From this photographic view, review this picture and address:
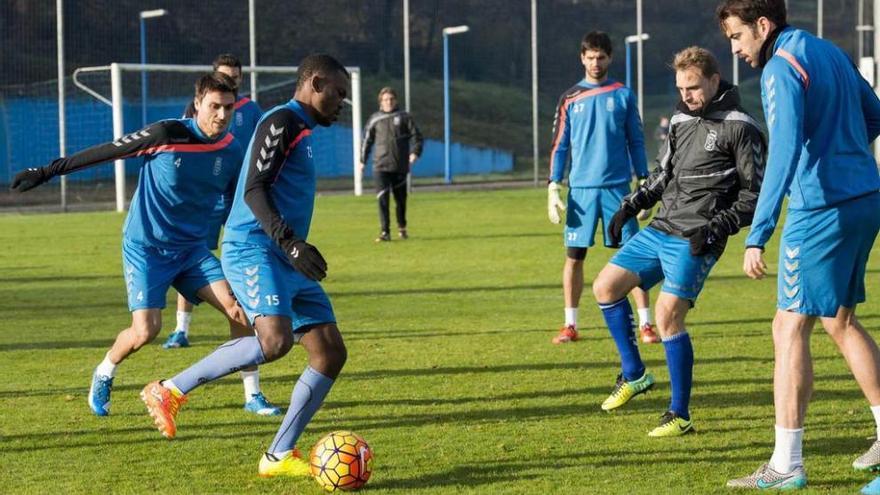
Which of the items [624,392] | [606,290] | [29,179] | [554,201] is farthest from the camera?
[554,201]

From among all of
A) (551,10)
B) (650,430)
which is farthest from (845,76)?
(551,10)

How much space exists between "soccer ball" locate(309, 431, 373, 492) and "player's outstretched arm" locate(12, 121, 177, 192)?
79.8 inches

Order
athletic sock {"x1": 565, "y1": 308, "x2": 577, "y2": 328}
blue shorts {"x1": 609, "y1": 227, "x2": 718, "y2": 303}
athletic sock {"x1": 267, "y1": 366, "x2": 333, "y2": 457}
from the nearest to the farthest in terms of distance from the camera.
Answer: athletic sock {"x1": 267, "y1": 366, "x2": 333, "y2": 457} → blue shorts {"x1": 609, "y1": 227, "x2": 718, "y2": 303} → athletic sock {"x1": 565, "y1": 308, "x2": 577, "y2": 328}

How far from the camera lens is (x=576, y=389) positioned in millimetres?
8352

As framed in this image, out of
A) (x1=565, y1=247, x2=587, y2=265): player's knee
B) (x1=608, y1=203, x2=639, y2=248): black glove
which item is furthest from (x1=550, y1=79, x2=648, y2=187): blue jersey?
(x1=608, y1=203, x2=639, y2=248): black glove

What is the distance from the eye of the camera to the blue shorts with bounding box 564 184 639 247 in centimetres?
1047

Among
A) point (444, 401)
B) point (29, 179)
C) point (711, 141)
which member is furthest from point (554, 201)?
point (29, 179)

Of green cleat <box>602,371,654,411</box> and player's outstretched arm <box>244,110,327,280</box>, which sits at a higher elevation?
player's outstretched arm <box>244,110,327,280</box>

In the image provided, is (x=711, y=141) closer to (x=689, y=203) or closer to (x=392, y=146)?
(x=689, y=203)

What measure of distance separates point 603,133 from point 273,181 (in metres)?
4.96

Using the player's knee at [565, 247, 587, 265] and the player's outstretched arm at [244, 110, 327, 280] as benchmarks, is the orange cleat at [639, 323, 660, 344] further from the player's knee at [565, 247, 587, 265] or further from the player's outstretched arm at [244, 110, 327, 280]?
the player's outstretched arm at [244, 110, 327, 280]

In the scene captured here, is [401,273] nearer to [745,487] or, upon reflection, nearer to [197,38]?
[745,487]

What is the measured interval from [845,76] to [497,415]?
2889 millimetres

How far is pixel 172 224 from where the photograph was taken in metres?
7.79
